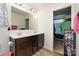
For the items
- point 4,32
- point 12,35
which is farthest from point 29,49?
point 4,32

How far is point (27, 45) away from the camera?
1686 millimetres

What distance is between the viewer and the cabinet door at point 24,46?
1.57m

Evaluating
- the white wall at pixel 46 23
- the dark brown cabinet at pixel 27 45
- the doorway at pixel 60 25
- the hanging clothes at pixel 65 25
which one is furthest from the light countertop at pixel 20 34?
the hanging clothes at pixel 65 25

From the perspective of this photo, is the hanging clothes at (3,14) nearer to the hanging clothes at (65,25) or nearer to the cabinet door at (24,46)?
the cabinet door at (24,46)

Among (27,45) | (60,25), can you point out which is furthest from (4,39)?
(60,25)

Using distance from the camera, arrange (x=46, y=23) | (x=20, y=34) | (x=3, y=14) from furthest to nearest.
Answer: (x=46, y=23) < (x=20, y=34) < (x=3, y=14)

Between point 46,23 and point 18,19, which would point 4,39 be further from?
point 46,23

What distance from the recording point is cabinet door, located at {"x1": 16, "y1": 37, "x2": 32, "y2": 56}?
1.57 meters

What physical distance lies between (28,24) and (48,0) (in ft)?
2.54


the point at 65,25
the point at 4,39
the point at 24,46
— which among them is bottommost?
the point at 24,46

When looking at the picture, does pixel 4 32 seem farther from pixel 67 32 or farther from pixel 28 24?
pixel 67 32

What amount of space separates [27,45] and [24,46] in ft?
0.22

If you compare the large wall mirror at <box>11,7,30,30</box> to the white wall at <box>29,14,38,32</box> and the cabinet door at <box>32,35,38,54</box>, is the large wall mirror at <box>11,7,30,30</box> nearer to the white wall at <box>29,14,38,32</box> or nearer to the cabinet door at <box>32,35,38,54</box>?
the white wall at <box>29,14,38,32</box>

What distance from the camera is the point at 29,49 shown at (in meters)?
1.74
